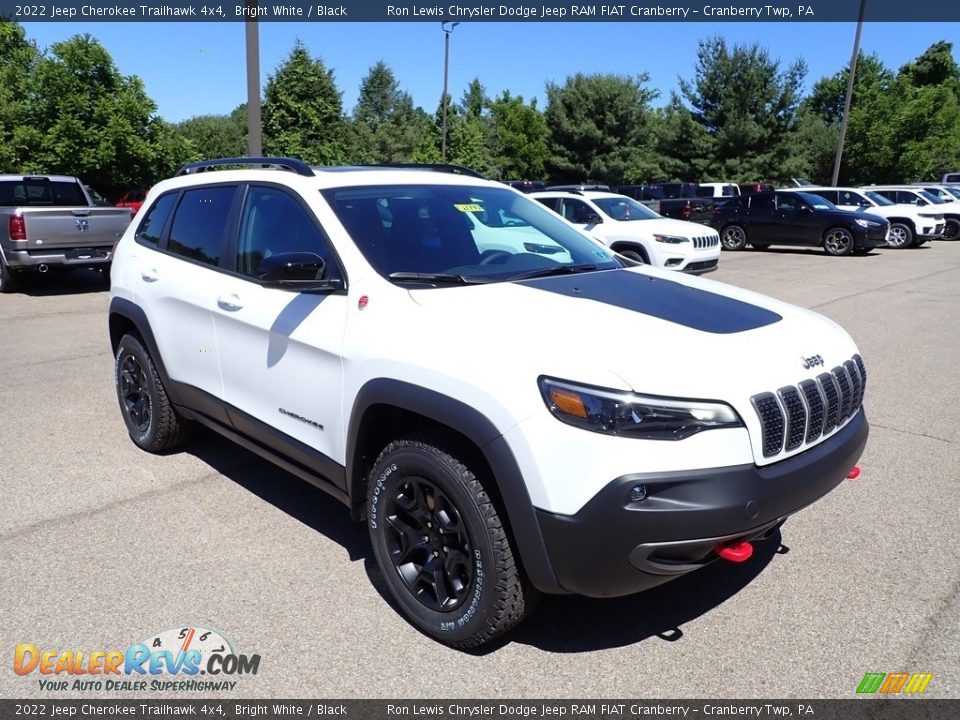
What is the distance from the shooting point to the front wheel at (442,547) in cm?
264

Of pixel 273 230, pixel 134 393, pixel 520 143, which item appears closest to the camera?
pixel 273 230

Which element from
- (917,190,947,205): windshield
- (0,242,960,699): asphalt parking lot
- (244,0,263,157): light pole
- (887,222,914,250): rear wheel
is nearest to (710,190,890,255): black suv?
(887,222,914,250): rear wheel

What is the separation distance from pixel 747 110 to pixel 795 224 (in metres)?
26.9

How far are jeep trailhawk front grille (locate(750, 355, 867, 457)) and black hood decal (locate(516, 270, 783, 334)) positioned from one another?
1.04 feet

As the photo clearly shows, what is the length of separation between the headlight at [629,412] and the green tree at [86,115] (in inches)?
797

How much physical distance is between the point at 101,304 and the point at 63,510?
788 cm

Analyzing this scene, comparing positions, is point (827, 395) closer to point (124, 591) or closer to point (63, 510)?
point (124, 591)

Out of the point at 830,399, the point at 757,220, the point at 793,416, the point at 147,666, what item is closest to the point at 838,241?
the point at 757,220

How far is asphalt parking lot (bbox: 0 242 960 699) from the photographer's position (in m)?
2.79

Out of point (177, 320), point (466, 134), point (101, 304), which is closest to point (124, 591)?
point (177, 320)

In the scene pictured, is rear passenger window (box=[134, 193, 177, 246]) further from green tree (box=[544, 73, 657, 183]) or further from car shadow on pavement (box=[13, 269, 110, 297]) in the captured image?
green tree (box=[544, 73, 657, 183])

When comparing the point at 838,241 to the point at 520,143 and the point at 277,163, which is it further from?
the point at 520,143

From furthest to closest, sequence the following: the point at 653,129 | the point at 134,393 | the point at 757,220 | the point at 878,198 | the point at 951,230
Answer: the point at 653,129 → the point at 951,230 → the point at 878,198 → the point at 757,220 → the point at 134,393

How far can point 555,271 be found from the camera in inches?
142
